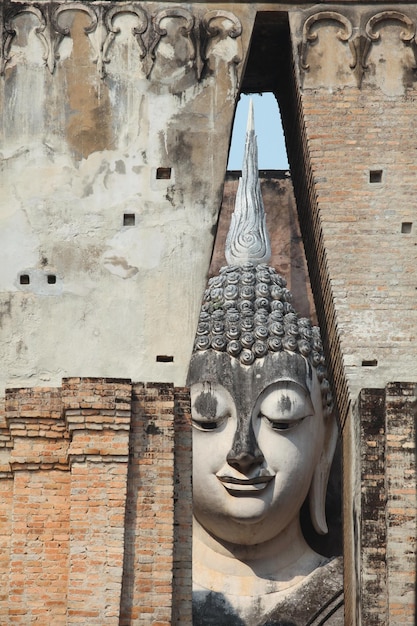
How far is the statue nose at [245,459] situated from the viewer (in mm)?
20266

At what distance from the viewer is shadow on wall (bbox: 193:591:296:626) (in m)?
20.3

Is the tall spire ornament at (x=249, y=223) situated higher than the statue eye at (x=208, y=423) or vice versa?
the tall spire ornament at (x=249, y=223)

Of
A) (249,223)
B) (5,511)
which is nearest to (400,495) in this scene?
(5,511)

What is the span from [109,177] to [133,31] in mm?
1246

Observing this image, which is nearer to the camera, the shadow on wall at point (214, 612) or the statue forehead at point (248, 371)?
the shadow on wall at point (214, 612)

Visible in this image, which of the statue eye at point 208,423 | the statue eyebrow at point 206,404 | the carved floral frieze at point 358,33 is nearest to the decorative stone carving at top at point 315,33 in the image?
the carved floral frieze at point 358,33

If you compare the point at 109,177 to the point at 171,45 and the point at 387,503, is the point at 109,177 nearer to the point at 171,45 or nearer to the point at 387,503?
the point at 171,45

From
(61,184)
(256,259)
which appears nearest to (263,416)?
(256,259)

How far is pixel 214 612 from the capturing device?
2039 cm

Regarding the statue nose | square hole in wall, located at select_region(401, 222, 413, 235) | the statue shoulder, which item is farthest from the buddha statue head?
square hole in wall, located at select_region(401, 222, 413, 235)

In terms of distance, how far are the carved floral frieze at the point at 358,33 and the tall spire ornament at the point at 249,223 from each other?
3738 millimetres

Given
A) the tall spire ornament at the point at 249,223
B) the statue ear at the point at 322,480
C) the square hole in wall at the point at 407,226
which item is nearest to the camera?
the square hole in wall at the point at 407,226

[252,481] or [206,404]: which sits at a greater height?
[206,404]

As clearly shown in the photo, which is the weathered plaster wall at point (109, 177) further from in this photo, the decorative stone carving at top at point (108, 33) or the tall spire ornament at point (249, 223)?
the tall spire ornament at point (249, 223)
